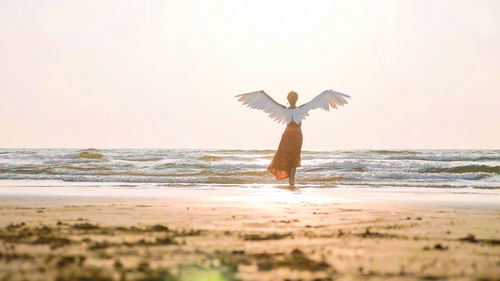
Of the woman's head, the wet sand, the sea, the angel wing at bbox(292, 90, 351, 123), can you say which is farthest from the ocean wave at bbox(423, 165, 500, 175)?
the wet sand

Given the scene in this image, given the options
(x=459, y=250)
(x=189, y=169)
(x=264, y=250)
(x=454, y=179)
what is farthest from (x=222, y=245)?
(x=189, y=169)

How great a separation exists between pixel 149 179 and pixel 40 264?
13.1m

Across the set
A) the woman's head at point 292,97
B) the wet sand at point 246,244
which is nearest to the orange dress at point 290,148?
the woman's head at point 292,97

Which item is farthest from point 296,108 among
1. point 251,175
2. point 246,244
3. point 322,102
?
point 246,244

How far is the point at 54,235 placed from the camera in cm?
446

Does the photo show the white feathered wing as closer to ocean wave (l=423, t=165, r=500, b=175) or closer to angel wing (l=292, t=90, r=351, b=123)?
angel wing (l=292, t=90, r=351, b=123)

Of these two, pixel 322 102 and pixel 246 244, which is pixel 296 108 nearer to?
pixel 322 102

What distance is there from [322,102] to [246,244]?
9.02m

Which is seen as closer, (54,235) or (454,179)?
(54,235)

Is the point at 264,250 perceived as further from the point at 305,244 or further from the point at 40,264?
the point at 40,264

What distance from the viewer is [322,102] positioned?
1289cm

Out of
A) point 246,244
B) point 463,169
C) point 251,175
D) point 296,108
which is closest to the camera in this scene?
→ point 246,244

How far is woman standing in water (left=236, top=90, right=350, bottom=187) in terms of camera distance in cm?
1280

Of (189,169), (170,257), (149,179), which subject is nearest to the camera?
(170,257)
